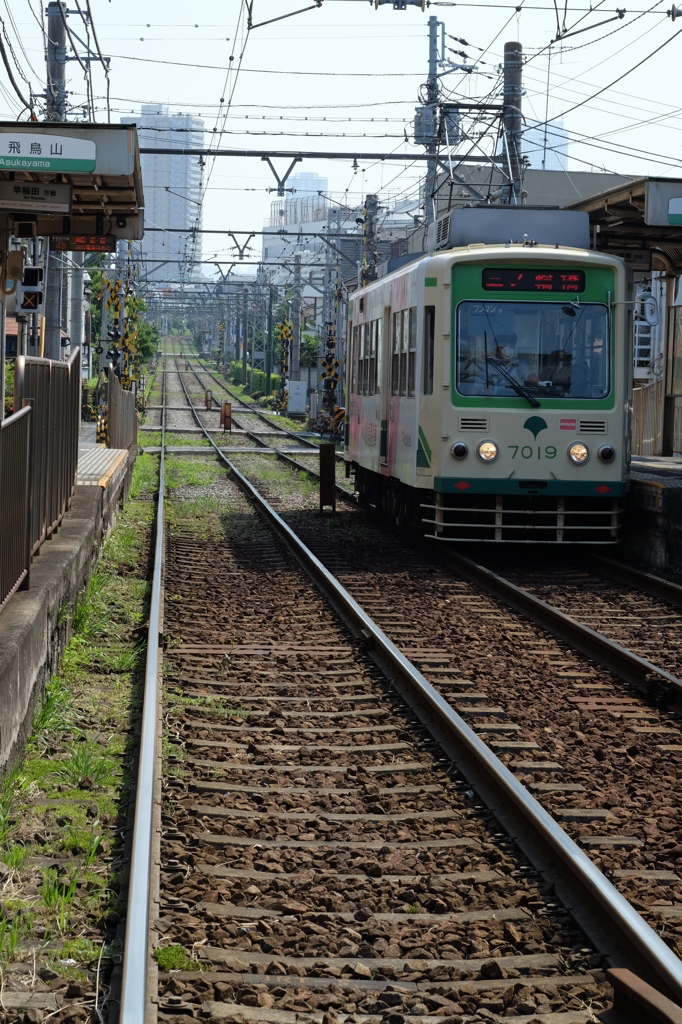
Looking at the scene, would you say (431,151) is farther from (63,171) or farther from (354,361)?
(63,171)

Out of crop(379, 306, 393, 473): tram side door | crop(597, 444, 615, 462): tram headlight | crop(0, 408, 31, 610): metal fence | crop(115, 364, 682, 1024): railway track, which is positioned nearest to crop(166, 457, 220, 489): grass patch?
crop(379, 306, 393, 473): tram side door

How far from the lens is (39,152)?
408 inches

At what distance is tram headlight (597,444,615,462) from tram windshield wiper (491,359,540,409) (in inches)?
31.1

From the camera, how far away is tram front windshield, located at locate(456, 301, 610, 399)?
14.0m

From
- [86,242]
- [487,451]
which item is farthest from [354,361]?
[487,451]

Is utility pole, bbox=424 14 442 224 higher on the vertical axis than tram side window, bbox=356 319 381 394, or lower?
higher

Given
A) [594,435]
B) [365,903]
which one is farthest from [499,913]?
[594,435]

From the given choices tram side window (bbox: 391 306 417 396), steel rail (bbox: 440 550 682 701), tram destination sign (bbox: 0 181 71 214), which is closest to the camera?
steel rail (bbox: 440 550 682 701)

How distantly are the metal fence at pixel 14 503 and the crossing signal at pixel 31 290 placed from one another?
11334 millimetres

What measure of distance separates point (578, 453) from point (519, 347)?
1.22 m

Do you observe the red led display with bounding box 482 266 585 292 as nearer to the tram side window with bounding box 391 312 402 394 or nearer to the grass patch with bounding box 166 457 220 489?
the tram side window with bounding box 391 312 402 394

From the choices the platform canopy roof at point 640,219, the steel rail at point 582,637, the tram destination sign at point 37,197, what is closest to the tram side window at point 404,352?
the steel rail at point 582,637

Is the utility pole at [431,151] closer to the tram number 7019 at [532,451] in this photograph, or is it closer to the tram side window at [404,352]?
the tram side window at [404,352]

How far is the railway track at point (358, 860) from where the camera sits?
4109 millimetres
